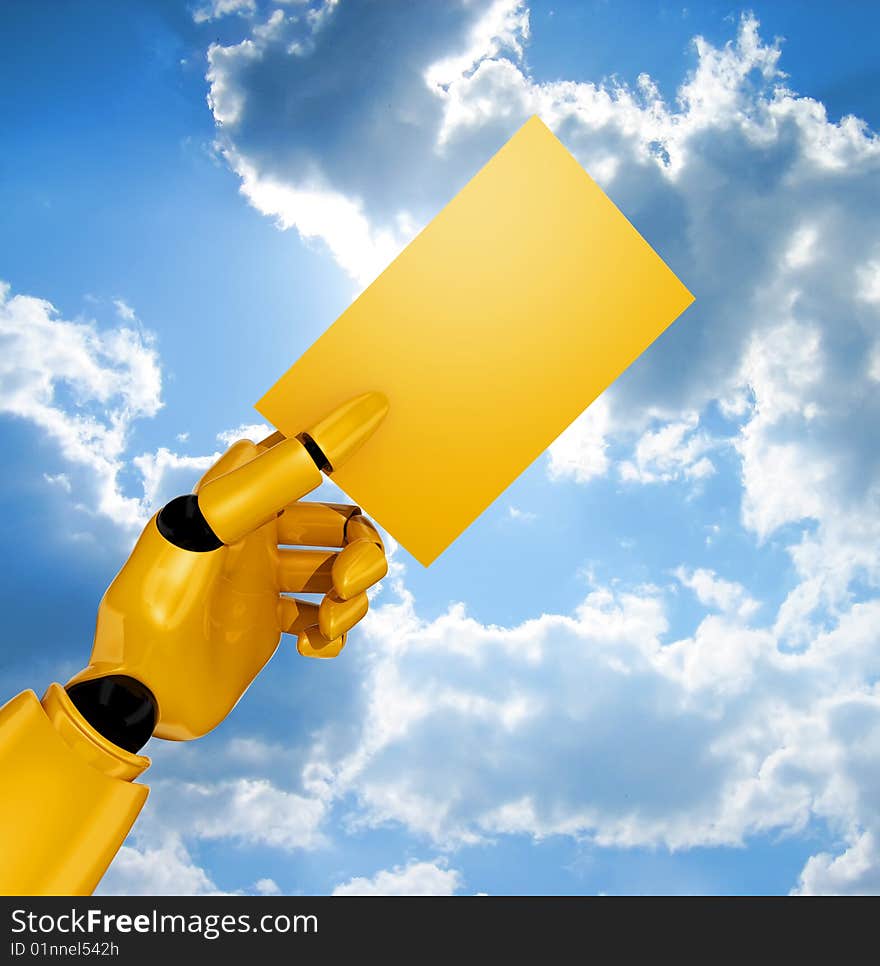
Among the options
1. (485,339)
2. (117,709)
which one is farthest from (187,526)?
(485,339)

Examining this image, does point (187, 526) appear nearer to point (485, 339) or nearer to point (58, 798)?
point (58, 798)

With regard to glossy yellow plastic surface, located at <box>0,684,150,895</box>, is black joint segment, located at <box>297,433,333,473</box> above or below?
above

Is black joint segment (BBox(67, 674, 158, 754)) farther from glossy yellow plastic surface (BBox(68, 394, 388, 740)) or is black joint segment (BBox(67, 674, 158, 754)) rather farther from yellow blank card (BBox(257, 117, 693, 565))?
yellow blank card (BBox(257, 117, 693, 565))

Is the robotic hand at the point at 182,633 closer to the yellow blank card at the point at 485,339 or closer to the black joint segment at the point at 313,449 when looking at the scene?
the black joint segment at the point at 313,449

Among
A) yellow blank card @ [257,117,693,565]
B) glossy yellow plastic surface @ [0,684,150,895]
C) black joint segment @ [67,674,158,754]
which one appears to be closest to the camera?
glossy yellow plastic surface @ [0,684,150,895]

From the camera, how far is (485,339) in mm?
1910

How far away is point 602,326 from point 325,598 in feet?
3.12

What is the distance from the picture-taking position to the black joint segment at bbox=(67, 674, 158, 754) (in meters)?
1.65

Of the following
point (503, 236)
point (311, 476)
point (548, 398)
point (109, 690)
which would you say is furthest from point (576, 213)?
point (109, 690)

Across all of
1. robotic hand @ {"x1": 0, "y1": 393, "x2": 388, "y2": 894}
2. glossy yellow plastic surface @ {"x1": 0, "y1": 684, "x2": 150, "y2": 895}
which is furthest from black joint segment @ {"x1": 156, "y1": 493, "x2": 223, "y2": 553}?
glossy yellow plastic surface @ {"x1": 0, "y1": 684, "x2": 150, "y2": 895}

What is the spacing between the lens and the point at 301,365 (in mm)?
1853

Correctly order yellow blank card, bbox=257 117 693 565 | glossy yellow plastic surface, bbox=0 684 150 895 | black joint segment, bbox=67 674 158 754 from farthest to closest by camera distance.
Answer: yellow blank card, bbox=257 117 693 565 → black joint segment, bbox=67 674 158 754 → glossy yellow plastic surface, bbox=0 684 150 895

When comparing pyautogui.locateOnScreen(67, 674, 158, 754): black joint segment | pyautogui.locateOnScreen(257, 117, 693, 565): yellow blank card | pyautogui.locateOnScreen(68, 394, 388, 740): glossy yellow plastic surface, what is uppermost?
pyautogui.locateOnScreen(257, 117, 693, 565): yellow blank card
